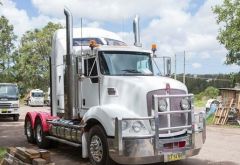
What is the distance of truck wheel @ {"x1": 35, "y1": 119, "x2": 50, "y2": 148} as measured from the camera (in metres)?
13.6

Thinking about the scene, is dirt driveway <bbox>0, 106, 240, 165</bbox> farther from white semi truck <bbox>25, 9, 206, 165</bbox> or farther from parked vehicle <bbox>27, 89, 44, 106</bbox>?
parked vehicle <bbox>27, 89, 44, 106</bbox>

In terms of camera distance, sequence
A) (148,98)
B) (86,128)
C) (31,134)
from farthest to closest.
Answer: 1. (31,134)
2. (86,128)
3. (148,98)

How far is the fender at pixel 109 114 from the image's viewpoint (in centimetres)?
943

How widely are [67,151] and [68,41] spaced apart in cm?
340

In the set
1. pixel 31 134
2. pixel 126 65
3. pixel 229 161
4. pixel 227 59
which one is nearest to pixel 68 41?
pixel 126 65

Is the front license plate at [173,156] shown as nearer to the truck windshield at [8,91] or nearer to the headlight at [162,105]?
the headlight at [162,105]

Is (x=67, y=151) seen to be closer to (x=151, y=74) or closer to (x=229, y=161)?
(x=151, y=74)

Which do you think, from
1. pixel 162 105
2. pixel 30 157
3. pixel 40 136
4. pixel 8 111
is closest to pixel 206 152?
pixel 162 105

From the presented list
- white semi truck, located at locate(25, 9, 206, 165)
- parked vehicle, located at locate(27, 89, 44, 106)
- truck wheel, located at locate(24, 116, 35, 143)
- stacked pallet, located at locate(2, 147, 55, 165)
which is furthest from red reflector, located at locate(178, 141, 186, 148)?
parked vehicle, located at locate(27, 89, 44, 106)

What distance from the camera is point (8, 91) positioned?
1038 inches

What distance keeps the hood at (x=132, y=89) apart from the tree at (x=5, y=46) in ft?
141

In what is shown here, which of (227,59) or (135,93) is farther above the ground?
(227,59)

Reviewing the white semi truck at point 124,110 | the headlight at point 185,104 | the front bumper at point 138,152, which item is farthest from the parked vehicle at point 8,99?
the headlight at point 185,104

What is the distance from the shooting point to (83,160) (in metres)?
11.4
